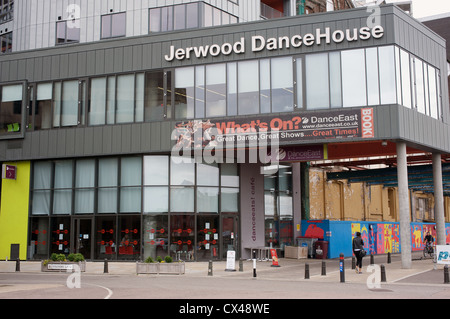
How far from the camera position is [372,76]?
26.5 m

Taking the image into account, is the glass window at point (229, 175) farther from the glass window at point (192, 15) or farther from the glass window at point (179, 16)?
the glass window at point (179, 16)

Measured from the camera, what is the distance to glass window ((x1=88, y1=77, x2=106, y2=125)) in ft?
102

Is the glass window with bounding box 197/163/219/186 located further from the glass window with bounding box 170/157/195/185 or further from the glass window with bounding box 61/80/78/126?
the glass window with bounding box 61/80/78/126

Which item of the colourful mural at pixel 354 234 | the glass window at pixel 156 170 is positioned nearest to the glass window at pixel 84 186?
the glass window at pixel 156 170

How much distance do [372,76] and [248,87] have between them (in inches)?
244

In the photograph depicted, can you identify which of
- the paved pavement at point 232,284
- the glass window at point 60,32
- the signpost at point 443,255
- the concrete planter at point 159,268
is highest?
the glass window at point 60,32

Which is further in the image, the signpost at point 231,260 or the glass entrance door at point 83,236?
the glass entrance door at point 83,236

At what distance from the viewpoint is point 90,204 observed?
31.0 metres

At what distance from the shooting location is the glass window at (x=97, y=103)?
102 feet

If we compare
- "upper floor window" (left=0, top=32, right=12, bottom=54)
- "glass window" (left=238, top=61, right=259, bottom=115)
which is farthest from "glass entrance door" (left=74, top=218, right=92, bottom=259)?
"upper floor window" (left=0, top=32, right=12, bottom=54)

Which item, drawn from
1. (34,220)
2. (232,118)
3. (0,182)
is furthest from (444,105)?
(0,182)

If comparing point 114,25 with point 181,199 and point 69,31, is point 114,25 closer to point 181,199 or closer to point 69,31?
point 69,31

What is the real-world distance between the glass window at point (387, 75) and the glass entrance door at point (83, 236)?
55.9ft
